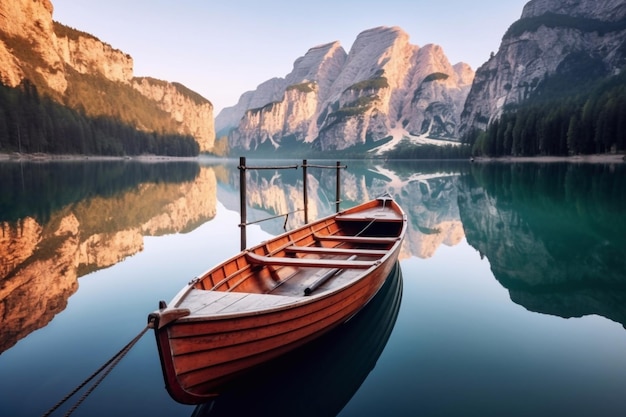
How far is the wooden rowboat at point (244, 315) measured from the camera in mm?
5270

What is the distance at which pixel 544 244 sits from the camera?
18641 mm

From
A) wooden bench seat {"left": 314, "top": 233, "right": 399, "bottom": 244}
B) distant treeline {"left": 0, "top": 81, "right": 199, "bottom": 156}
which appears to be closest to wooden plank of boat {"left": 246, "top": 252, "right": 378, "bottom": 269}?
wooden bench seat {"left": 314, "top": 233, "right": 399, "bottom": 244}

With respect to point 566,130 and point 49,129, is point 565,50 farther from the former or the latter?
point 49,129

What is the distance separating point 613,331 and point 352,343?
242 inches

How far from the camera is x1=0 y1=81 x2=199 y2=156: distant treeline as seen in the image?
8796 centimetres

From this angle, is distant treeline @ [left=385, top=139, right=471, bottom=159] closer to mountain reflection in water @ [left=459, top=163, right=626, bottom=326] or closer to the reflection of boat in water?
mountain reflection in water @ [left=459, top=163, right=626, bottom=326]

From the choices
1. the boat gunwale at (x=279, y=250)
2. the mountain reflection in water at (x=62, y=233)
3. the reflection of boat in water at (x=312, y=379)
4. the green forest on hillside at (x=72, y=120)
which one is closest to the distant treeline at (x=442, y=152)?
the green forest on hillside at (x=72, y=120)

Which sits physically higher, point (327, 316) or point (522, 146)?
point (522, 146)

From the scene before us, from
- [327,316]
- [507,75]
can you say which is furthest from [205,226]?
[507,75]

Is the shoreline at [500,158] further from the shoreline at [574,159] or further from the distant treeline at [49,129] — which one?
the distant treeline at [49,129]

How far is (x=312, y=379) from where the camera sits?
7.06 meters

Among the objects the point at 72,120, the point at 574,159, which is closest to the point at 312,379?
Result: the point at 574,159

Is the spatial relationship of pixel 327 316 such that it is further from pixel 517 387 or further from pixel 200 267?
pixel 200 267

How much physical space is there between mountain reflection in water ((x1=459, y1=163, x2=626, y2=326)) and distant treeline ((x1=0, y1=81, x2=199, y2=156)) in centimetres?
9898
